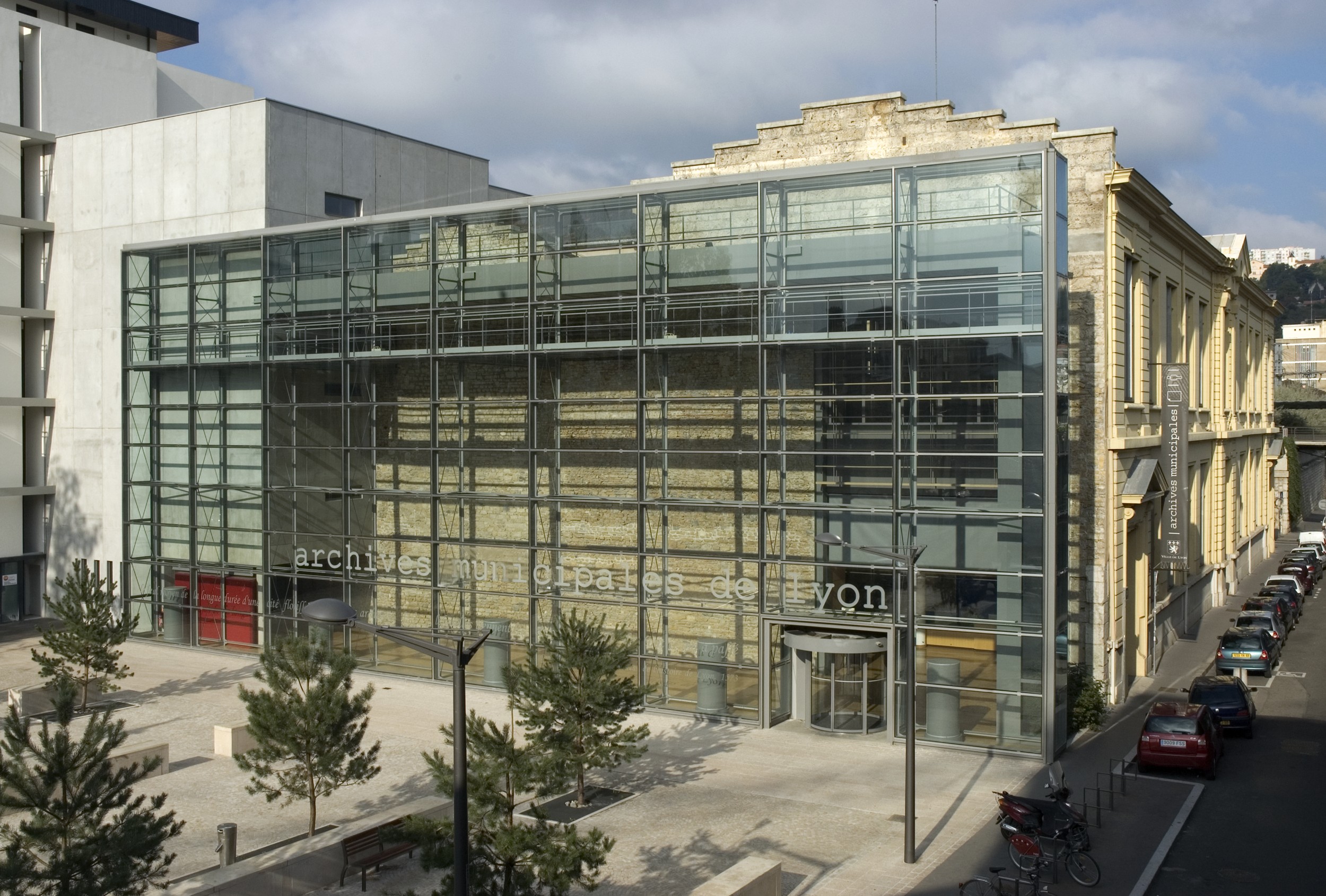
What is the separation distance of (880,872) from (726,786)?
5.14 metres

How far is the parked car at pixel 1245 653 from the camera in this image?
3350 cm

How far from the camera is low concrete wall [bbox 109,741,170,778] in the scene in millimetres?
23094

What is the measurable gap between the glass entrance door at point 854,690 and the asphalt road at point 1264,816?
6913mm

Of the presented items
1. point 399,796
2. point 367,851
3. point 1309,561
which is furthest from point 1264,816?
point 1309,561

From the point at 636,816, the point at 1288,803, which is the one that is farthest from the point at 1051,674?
the point at 636,816

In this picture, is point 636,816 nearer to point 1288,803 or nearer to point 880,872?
point 880,872

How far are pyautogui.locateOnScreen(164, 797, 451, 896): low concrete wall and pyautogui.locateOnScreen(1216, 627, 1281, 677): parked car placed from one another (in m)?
23.8

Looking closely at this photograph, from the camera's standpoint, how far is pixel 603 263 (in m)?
30.0

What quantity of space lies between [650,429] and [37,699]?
16.4m

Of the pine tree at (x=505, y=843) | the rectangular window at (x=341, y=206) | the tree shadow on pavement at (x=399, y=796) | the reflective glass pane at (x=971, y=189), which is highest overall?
the rectangular window at (x=341, y=206)

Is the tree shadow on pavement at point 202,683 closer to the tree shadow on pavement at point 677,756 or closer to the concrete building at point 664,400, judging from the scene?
the concrete building at point 664,400

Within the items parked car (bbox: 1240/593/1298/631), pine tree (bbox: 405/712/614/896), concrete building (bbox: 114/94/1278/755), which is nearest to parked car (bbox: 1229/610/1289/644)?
parked car (bbox: 1240/593/1298/631)

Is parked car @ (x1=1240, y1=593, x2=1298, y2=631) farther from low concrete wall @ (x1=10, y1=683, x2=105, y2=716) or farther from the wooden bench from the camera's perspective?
low concrete wall @ (x1=10, y1=683, x2=105, y2=716)

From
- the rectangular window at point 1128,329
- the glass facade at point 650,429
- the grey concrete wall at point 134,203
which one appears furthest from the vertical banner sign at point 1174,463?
the grey concrete wall at point 134,203
